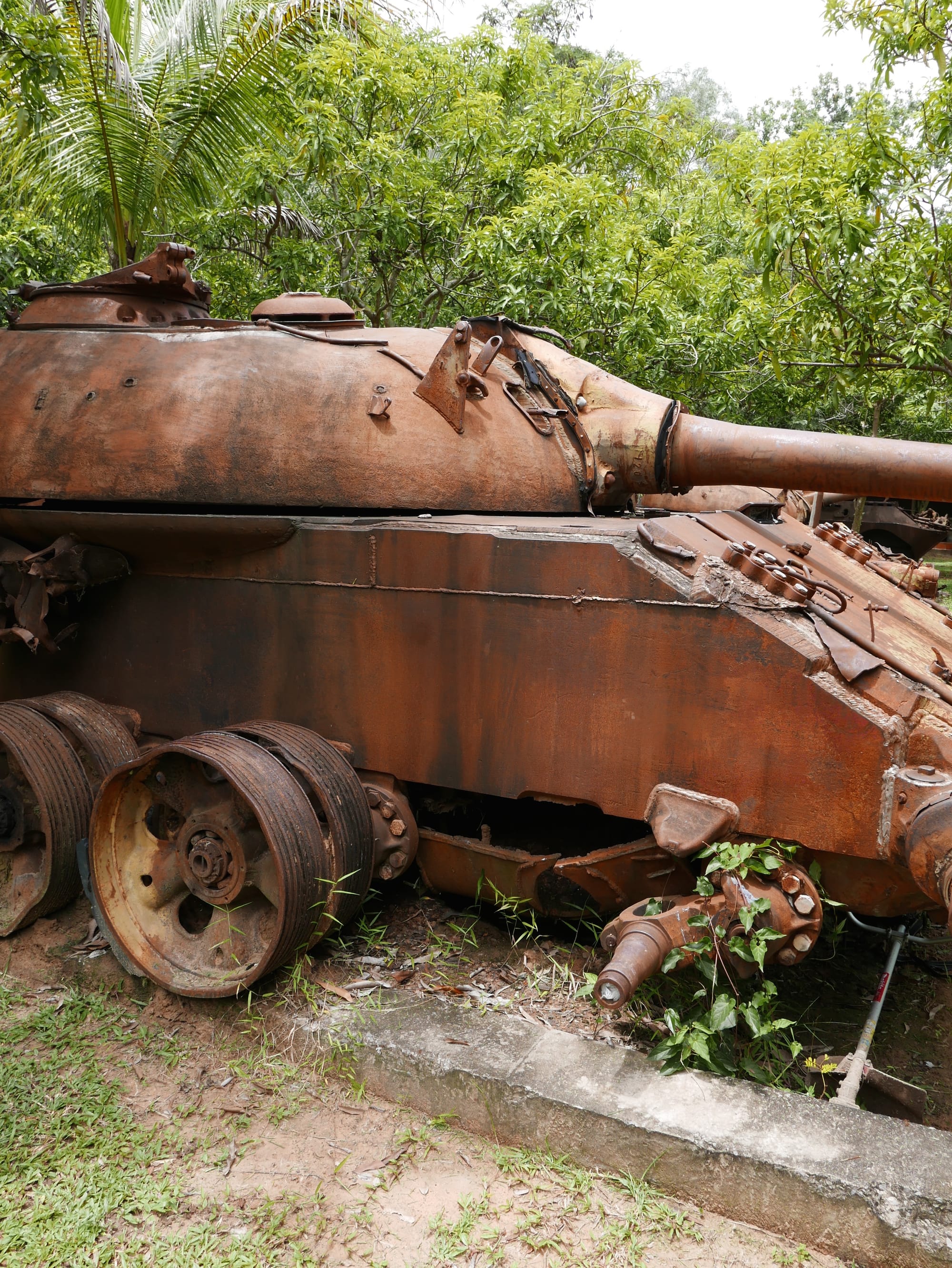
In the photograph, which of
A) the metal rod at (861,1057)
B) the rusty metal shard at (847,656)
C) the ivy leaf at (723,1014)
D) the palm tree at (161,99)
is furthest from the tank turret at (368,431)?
the palm tree at (161,99)

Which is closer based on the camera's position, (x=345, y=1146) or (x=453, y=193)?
(x=345, y=1146)

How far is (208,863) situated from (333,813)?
52 cm

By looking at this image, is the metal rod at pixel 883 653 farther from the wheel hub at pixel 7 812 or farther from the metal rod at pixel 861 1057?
the wheel hub at pixel 7 812

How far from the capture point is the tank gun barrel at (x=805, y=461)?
396cm

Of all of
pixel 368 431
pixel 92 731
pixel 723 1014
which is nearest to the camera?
pixel 723 1014

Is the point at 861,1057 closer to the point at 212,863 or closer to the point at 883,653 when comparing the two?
the point at 883,653

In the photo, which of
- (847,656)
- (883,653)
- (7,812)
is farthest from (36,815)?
(883,653)

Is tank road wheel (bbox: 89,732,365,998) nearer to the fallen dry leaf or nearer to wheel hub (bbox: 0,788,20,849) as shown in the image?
the fallen dry leaf

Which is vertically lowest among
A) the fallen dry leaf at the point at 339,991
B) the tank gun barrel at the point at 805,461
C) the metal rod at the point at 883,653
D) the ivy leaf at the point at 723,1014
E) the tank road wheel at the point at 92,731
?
the fallen dry leaf at the point at 339,991

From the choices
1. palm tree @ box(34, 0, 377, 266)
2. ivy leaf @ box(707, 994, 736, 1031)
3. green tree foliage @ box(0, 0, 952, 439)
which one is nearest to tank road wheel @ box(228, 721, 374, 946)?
ivy leaf @ box(707, 994, 736, 1031)

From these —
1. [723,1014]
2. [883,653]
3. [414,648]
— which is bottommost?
[723,1014]

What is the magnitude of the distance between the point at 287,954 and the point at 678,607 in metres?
1.85

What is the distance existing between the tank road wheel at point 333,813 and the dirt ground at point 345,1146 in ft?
0.94

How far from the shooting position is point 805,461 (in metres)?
4.18
